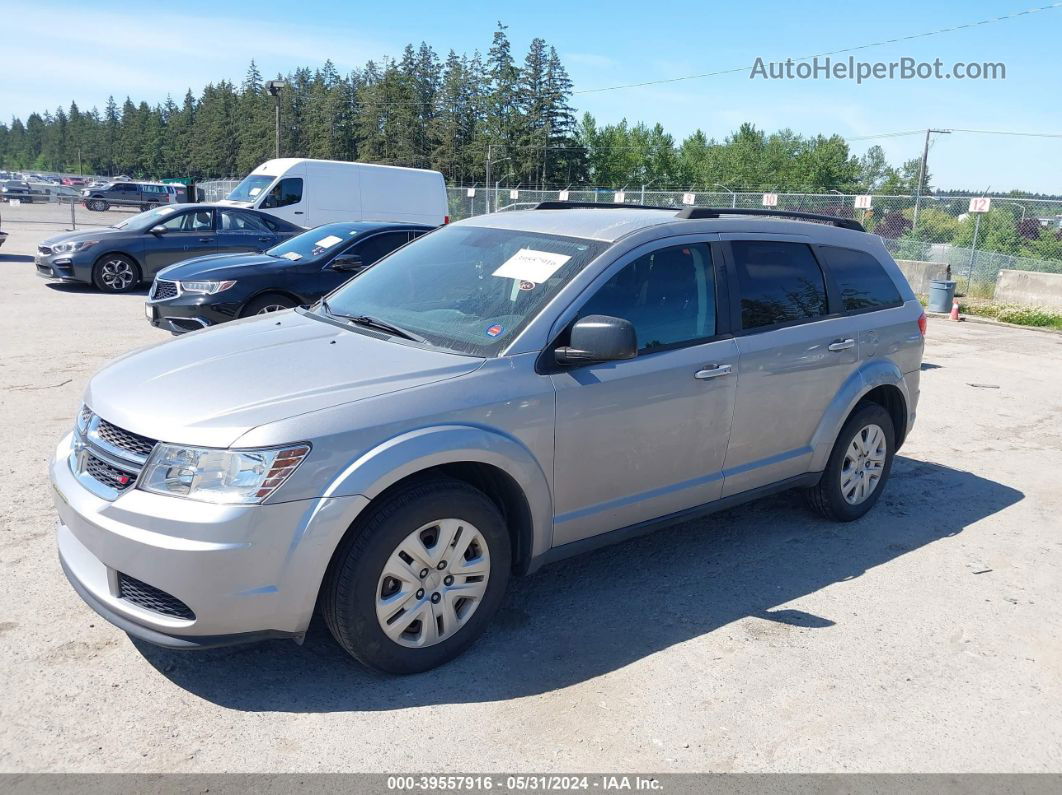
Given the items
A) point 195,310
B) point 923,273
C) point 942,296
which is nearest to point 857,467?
point 195,310

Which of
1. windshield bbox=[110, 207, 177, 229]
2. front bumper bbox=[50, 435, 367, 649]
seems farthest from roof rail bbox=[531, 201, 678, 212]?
windshield bbox=[110, 207, 177, 229]

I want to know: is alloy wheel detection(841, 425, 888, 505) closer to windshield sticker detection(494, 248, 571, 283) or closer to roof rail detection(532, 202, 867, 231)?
roof rail detection(532, 202, 867, 231)

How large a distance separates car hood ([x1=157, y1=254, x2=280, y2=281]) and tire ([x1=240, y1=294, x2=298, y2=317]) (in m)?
0.34

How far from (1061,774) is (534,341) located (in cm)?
254

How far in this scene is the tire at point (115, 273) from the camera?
538 inches

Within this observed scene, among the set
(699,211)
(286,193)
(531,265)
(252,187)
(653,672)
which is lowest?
(653,672)

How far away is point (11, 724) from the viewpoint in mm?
2980

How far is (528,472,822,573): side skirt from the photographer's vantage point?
12.6 feet

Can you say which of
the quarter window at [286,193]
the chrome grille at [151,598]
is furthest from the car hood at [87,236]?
the chrome grille at [151,598]

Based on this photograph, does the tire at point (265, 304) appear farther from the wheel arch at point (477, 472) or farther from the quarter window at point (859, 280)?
the wheel arch at point (477, 472)

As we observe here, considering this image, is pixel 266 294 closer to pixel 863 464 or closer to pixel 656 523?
pixel 656 523

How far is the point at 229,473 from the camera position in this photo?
117 inches

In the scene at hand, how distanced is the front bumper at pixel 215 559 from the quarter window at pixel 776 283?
253 cm

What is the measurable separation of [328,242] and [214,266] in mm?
1299
